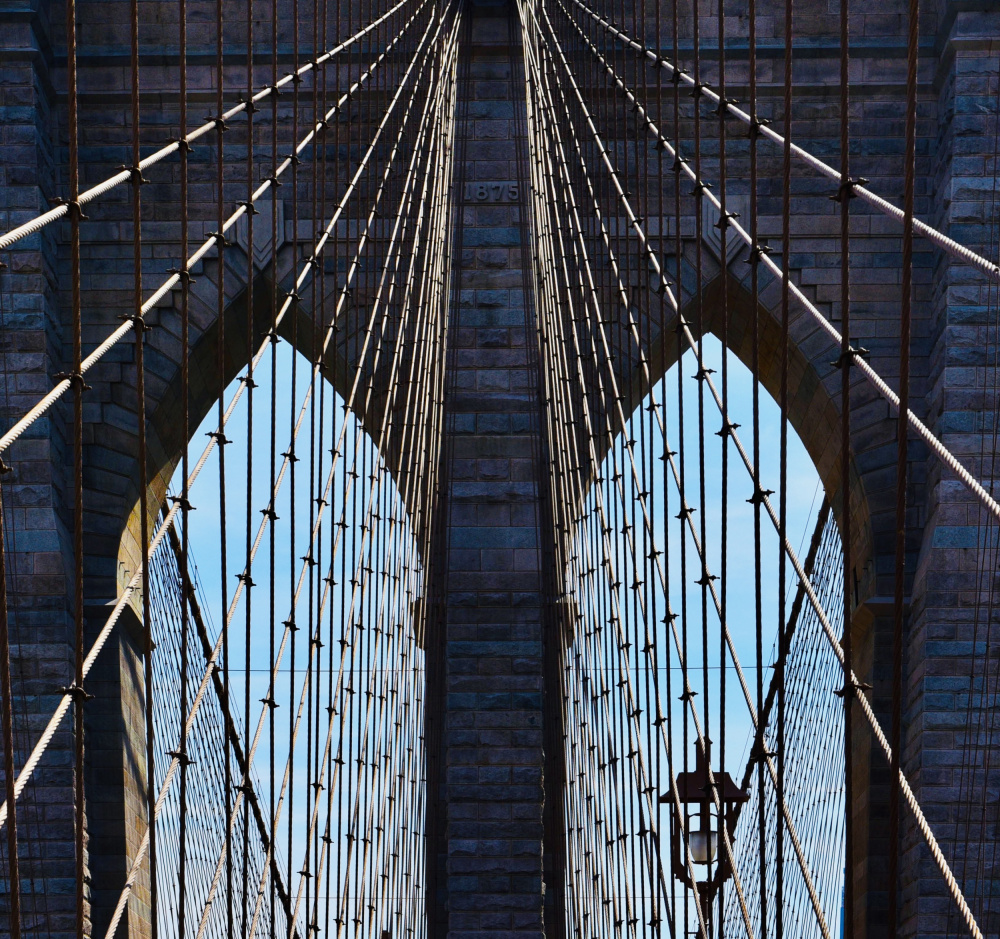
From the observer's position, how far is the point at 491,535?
9.52m

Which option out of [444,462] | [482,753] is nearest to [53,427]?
[444,462]

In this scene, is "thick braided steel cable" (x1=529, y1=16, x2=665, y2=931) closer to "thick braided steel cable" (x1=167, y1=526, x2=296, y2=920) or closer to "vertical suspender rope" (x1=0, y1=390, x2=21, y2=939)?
"thick braided steel cable" (x1=167, y1=526, x2=296, y2=920)

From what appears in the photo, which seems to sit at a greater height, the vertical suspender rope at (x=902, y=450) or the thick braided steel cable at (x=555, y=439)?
the thick braided steel cable at (x=555, y=439)

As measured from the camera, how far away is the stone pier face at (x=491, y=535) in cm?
902

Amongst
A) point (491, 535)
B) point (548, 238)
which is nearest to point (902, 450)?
point (548, 238)

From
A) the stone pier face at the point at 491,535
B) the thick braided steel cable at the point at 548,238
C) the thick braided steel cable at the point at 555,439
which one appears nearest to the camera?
the thick braided steel cable at the point at 555,439

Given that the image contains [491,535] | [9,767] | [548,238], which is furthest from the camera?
[491,535]

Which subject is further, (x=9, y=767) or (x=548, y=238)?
(x=548, y=238)

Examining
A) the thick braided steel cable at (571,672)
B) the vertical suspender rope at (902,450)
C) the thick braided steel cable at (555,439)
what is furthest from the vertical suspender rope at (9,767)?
the thick braided steel cable at (555,439)

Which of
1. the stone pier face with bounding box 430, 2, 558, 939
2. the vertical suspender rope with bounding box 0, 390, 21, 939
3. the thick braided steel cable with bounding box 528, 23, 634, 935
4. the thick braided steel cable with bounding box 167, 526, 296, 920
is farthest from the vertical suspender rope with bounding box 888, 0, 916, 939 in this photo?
the stone pier face with bounding box 430, 2, 558, 939

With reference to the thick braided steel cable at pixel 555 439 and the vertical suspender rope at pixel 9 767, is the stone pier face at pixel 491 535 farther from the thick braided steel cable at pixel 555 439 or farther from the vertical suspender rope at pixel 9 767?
the vertical suspender rope at pixel 9 767

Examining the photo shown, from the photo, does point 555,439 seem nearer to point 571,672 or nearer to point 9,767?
point 571,672

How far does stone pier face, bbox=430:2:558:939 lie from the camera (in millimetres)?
9023

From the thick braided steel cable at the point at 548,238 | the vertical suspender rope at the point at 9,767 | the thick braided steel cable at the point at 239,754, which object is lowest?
the vertical suspender rope at the point at 9,767
